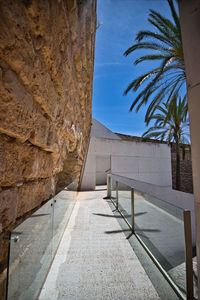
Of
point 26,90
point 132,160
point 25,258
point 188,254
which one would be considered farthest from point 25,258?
point 132,160

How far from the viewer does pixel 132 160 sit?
10.1 metres

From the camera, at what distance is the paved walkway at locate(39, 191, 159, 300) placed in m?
1.43

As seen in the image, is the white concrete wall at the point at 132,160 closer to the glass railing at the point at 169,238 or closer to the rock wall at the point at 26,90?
the glass railing at the point at 169,238

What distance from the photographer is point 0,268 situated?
0.92 m

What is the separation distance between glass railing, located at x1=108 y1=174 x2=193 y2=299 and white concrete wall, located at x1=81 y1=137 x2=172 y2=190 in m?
6.50

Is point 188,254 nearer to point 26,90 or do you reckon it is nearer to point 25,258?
point 25,258

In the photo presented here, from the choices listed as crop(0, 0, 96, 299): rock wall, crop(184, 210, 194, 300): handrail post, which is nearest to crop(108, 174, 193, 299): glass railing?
crop(184, 210, 194, 300): handrail post

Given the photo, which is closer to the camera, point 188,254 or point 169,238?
point 188,254

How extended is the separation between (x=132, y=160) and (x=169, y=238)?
8.73 metres

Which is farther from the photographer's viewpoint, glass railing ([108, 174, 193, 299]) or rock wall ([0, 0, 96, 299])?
glass railing ([108, 174, 193, 299])

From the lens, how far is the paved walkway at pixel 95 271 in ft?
4.70

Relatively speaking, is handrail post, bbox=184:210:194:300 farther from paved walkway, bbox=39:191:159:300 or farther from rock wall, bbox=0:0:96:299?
rock wall, bbox=0:0:96:299

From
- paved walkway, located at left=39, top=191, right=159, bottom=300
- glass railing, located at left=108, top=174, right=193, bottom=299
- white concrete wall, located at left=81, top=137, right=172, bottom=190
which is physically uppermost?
white concrete wall, located at left=81, top=137, right=172, bottom=190

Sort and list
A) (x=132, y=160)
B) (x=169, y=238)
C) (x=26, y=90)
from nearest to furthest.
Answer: (x=26, y=90) → (x=169, y=238) → (x=132, y=160)
